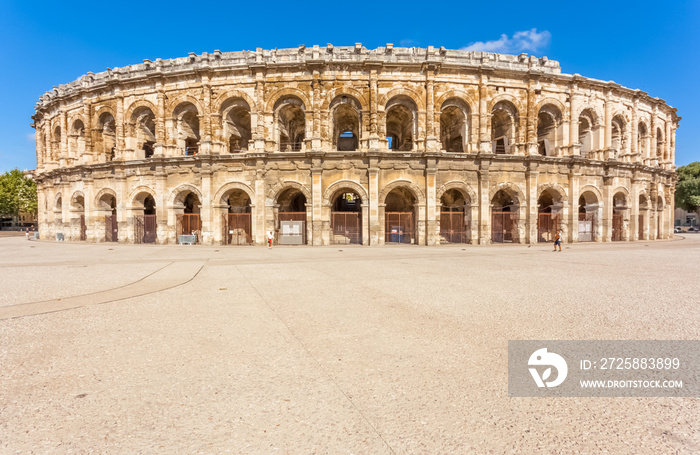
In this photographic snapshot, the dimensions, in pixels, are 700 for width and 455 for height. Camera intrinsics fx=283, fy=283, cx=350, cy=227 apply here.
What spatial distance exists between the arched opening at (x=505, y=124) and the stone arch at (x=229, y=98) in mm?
16096

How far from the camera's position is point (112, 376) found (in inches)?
114

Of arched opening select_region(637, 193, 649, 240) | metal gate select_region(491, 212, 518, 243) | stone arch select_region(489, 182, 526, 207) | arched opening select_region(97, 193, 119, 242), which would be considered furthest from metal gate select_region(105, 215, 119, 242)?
arched opening select_region(637, 193, 649, 240)

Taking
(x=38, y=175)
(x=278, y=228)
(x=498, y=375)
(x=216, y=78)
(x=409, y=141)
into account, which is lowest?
(x=498, y=375)

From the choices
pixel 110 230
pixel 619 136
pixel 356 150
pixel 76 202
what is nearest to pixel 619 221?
pixel 619 136

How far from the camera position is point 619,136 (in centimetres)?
2155

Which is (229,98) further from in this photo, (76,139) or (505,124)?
(505,124)

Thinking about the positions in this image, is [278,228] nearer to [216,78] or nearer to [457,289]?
[216,78]

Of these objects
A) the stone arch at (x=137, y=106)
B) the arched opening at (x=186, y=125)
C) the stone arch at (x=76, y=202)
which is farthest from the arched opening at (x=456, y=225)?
the stone arch at (x=76, y=202)

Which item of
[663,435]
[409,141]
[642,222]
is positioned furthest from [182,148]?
[642,222]

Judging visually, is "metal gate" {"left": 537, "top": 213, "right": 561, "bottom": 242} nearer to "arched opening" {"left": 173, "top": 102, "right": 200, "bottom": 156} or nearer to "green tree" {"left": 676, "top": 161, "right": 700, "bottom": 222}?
"arched opening" {"left": 173, "top": 102, "right": 200, "bottom": 156}

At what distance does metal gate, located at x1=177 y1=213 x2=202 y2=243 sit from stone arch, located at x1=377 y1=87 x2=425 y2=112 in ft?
47.1

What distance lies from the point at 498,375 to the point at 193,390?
117 inches

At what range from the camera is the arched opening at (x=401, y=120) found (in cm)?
1861

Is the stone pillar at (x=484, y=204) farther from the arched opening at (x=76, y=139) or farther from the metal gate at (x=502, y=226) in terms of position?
the arched opening at (x=76, y=139)
